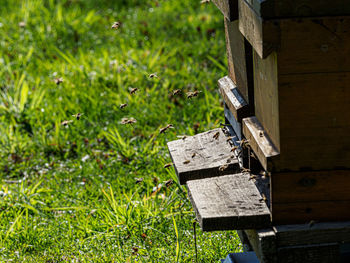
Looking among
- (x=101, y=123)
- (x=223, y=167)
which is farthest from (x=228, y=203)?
(x=101, y=123)

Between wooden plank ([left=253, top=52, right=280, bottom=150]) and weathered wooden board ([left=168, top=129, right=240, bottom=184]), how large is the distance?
35cm

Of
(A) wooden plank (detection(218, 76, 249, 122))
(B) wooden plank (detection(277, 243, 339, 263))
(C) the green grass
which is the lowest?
(C) the green grass

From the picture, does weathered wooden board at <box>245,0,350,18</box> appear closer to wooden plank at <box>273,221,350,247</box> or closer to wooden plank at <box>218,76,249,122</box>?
wooden plank at <box>218,76,249,122</box>

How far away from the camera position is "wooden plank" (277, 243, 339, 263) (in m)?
2.26

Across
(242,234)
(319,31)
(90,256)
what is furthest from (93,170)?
(319,31)

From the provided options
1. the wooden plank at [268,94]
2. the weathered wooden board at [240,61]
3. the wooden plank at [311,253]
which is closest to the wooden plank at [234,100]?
the weathered wooden board at [240,61]

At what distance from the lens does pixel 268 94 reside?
7.20 ft

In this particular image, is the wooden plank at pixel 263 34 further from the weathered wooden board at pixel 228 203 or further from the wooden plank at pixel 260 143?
the weathered wooden board at pixel 228 203

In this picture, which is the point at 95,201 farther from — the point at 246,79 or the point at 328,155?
the point at 328,155

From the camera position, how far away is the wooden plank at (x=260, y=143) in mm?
2148

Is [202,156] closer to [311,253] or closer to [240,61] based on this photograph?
[240,61]

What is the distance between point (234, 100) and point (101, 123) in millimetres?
2160

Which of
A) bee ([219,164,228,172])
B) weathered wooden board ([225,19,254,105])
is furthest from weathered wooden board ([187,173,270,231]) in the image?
weathered wooden board ([225,19,254,105])

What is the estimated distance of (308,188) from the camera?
2221 mm
